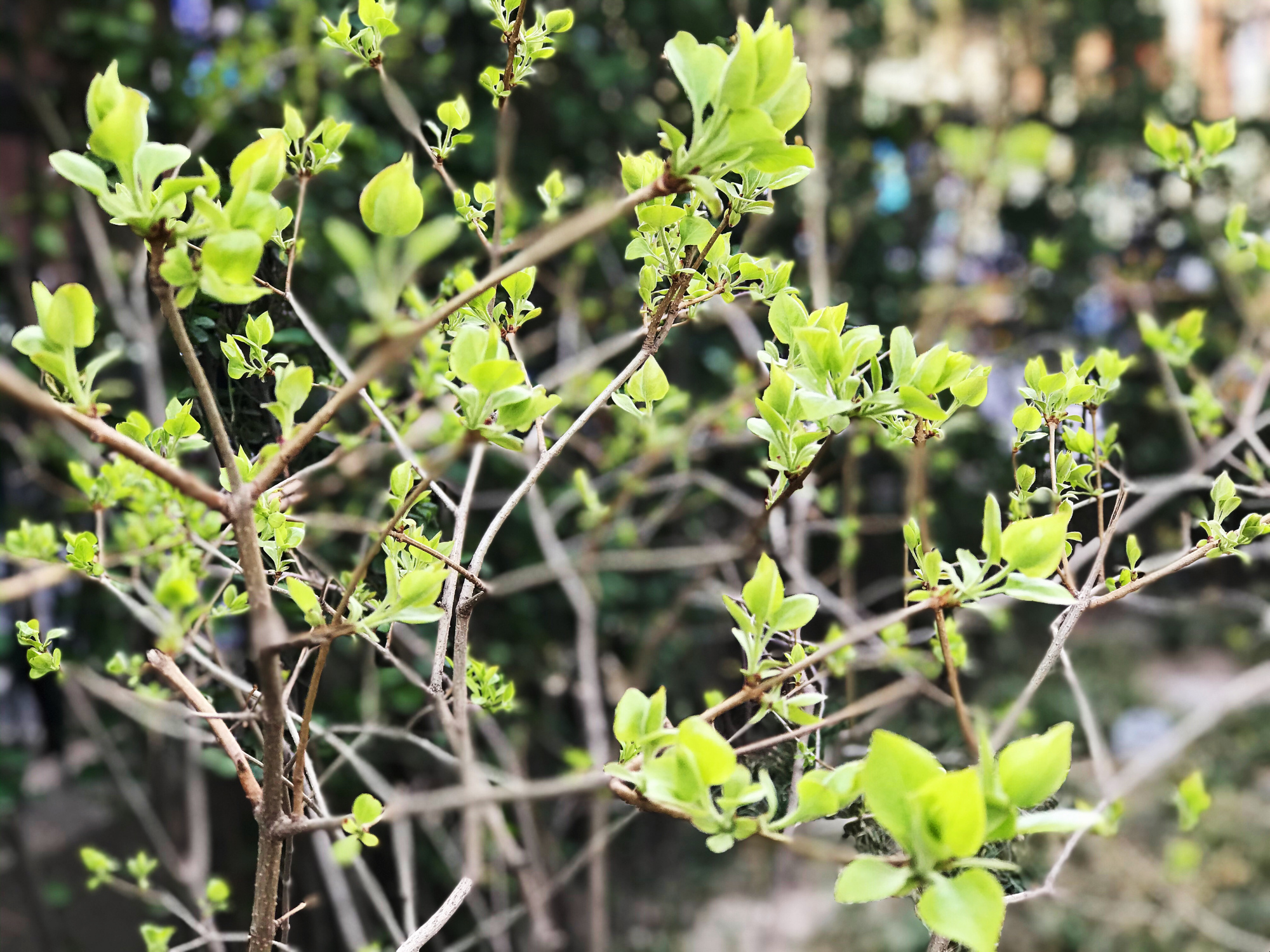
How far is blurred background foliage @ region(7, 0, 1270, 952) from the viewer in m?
2.31

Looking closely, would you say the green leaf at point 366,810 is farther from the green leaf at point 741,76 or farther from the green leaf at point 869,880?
the green leaf at point 741,76

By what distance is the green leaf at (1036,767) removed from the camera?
0.49 meters

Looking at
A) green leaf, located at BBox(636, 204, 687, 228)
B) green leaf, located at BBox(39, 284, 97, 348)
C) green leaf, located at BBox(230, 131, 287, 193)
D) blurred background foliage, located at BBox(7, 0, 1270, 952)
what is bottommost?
blurred background foliage, located at BBox(7, 0, 1270, 952)

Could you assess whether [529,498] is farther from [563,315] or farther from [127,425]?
[127,425]

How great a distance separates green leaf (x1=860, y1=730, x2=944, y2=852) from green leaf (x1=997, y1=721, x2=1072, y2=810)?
0.05 metres

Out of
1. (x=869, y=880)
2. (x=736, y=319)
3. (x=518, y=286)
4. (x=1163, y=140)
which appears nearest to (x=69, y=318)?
(x=518, y=286)

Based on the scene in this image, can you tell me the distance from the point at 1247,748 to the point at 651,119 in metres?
3.68

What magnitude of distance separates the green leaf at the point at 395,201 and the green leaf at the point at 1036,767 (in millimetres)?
475

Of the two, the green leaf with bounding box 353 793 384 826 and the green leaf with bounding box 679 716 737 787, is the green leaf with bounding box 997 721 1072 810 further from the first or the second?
the green leaf with bounding box 353 793 384 826

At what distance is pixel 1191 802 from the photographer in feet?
3.44

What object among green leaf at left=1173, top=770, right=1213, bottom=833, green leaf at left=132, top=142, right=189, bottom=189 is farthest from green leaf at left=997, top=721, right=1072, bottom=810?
green leaf at left=1173, top=770, right=1213, bottom=833

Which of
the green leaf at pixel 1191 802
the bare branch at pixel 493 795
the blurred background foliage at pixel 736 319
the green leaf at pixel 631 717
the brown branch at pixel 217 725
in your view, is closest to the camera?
the bare branch at pixel 493 795

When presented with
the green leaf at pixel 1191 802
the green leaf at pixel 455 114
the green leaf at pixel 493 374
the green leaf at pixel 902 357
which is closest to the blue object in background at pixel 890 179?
the green leaf at pixel 1191 802

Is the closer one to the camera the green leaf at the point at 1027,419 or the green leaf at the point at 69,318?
the green leaf at the point at 69,318
